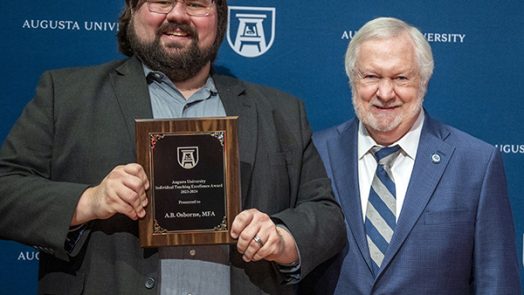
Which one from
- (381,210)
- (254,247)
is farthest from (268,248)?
(381,210)

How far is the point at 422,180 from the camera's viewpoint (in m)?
2.13

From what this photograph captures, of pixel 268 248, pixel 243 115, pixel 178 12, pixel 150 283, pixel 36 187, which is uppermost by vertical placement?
pixel 178 12

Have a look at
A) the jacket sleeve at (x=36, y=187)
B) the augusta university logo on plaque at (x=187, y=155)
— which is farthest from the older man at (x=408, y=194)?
the jacket sleeve at (x=36, y=187)

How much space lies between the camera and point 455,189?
2.12 metres

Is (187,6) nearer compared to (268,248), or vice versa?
(268,248)

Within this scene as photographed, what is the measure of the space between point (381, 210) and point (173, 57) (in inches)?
29.6

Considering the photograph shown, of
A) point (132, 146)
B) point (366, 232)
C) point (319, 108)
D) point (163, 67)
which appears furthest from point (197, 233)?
point (319, 108)

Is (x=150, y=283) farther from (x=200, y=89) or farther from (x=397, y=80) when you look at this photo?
(x=397, y=80)

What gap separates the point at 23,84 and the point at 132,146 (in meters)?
0.94

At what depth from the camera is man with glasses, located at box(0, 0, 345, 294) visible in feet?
5.63

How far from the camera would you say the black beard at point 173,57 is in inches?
75.8

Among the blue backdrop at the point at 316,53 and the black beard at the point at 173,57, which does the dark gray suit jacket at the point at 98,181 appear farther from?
the blue backdrop at the point at 316,53

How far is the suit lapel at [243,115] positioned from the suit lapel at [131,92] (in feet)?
0.71

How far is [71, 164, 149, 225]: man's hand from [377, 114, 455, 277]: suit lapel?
2.58 ft
